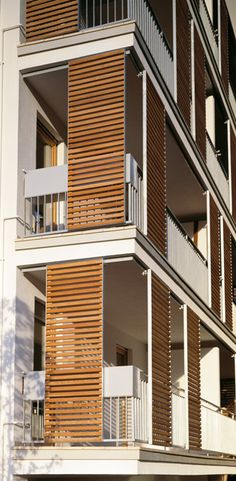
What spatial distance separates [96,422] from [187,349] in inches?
200

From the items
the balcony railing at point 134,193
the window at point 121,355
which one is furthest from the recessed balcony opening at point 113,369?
the window at point 121,355

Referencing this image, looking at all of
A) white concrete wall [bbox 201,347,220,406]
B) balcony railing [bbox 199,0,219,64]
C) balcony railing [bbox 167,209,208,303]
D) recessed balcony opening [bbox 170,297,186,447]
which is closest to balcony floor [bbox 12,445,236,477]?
recessed balcony opening [bbox 170,297,186,447]

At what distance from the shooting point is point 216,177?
24.0m

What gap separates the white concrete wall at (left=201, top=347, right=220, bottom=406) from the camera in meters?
22.7

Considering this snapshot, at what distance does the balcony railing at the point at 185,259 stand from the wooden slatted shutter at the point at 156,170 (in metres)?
0.77

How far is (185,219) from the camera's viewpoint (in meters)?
23.4

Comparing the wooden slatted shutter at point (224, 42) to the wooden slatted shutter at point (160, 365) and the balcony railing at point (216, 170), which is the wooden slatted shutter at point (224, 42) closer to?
the balcony railing at point (216, 170)

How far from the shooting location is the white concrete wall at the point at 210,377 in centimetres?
2270

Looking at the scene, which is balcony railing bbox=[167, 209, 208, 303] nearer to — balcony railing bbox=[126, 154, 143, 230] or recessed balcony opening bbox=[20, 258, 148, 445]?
recessed balcony opening bbox=[20, 258, 148, 445]

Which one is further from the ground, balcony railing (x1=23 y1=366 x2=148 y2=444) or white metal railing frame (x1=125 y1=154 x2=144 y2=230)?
white metal railing frame (x1=125 y1=154 x2=144 y2=230)

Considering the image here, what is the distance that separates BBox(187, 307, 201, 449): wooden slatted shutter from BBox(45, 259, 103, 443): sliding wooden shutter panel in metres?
4.60

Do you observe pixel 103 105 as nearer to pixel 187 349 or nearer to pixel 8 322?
pixel 8 322

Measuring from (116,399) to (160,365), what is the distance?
165 cm

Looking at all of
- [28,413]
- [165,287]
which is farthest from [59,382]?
[165,287]
